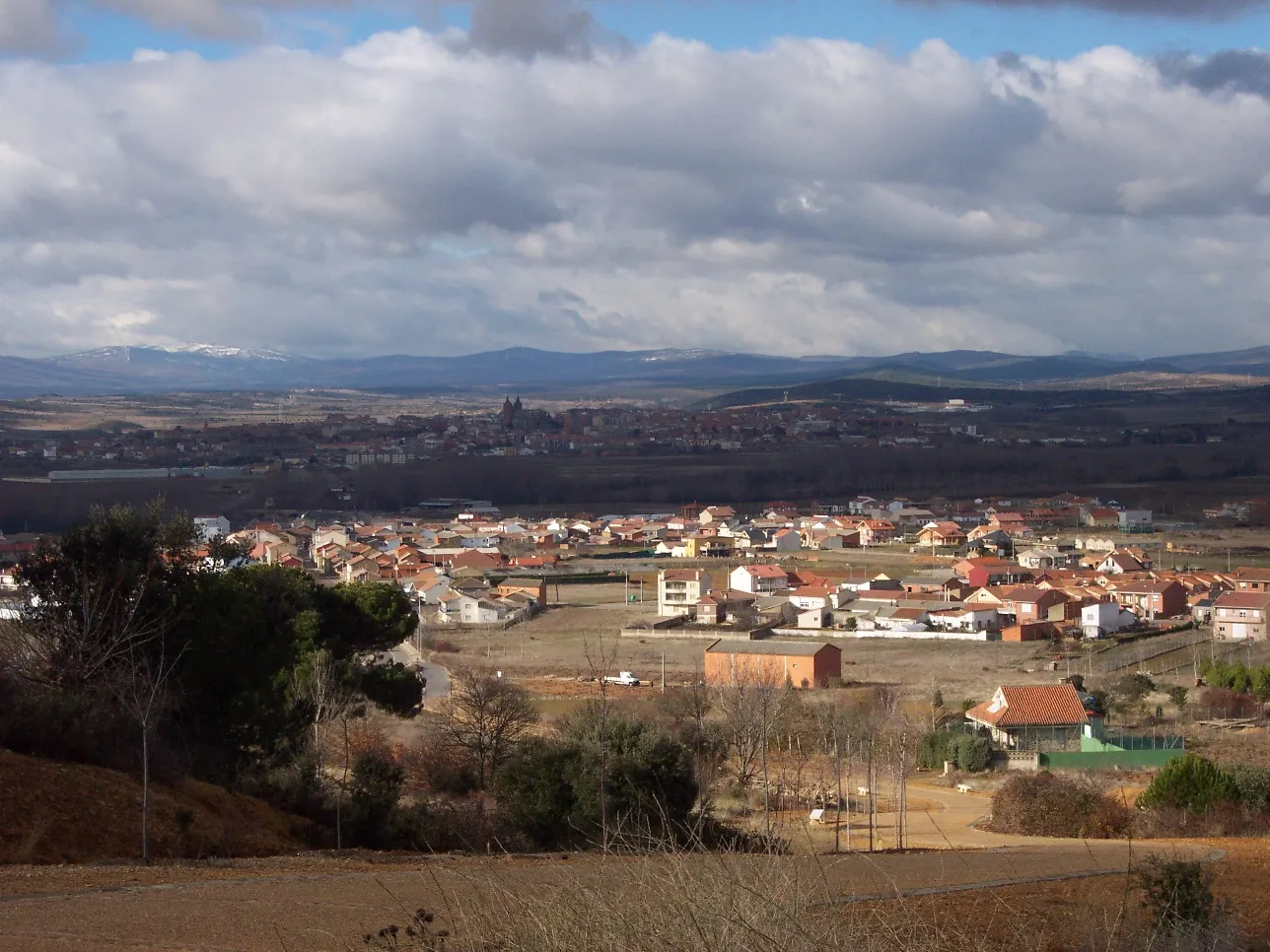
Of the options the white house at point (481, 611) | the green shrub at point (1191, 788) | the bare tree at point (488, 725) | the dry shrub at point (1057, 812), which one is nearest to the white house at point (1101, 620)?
the white house at point (481, 611)

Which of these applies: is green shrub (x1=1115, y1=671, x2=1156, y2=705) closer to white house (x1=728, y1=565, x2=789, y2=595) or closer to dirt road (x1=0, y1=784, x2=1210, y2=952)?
white house (x1=728, y1=565, x2=789, y2=595)

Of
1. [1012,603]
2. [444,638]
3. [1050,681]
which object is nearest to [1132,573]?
[1012,603]

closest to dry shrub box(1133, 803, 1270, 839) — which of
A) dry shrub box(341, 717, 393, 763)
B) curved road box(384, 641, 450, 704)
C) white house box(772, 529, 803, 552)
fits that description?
dry shrub box(341, 717, 393, 763)

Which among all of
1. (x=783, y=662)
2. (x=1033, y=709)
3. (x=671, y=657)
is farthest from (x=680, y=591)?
(x=1033, y=709)

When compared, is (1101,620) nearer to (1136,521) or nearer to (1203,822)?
(1203,822)

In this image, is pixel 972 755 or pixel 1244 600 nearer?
pixel 972 755
